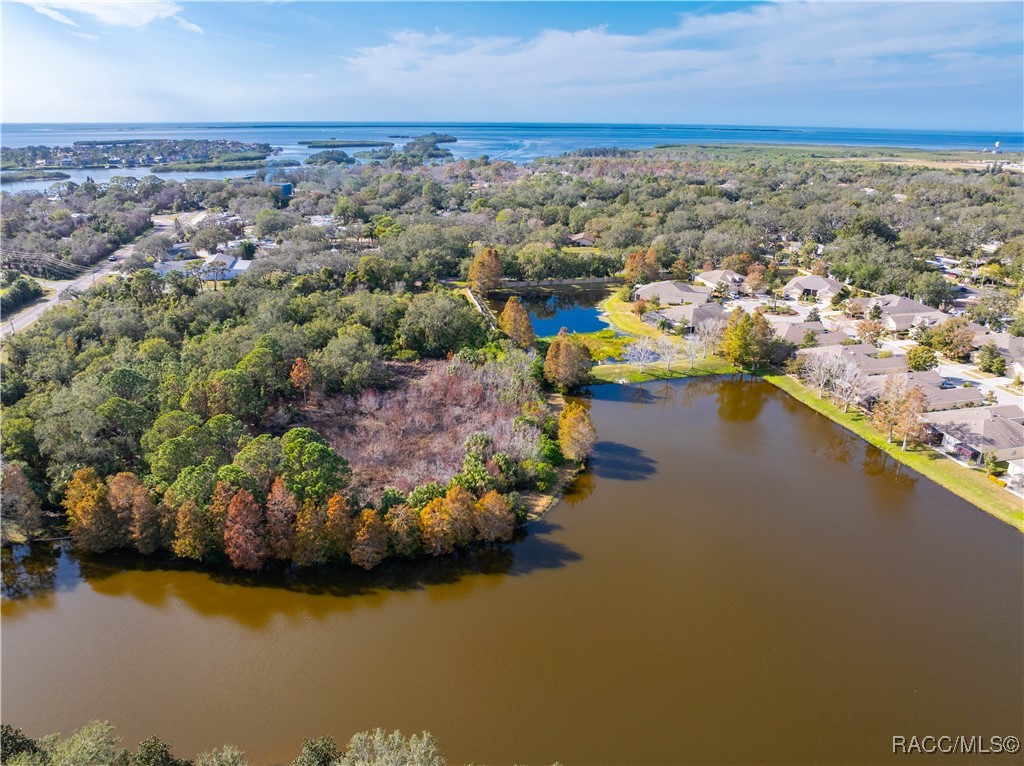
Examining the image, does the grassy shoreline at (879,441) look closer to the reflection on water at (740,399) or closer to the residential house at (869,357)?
the reflection on water at (740,399)

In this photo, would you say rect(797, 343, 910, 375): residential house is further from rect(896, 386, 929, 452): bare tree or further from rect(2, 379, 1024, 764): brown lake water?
rect(2, 379, 1024, 764): brown lake water

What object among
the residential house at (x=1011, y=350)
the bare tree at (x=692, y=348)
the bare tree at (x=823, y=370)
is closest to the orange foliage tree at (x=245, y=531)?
the bare tree at (x=692, y=348)

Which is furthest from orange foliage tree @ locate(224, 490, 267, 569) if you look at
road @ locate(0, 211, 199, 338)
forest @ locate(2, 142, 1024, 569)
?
road @ locate(0, 211, 199, 338)

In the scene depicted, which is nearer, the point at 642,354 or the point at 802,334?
the point at 642,354

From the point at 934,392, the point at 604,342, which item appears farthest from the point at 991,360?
the point at 604,342

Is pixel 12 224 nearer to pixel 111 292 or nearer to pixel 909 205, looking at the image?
pixel 111 292

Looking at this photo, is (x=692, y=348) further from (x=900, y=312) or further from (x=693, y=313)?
(x=900, y=312)

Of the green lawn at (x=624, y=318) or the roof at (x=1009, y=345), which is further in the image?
the green lawn at (x=624, y=318)
